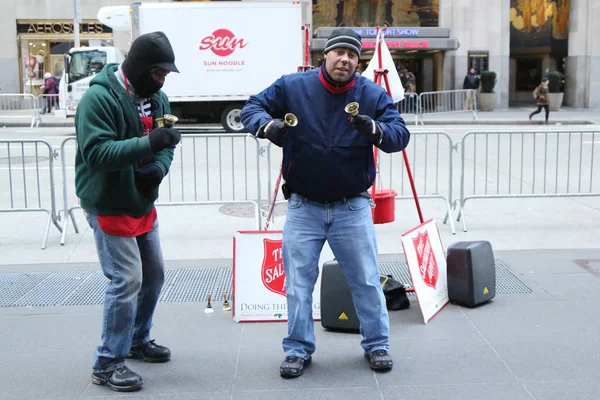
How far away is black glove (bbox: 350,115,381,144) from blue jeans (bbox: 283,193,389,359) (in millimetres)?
482

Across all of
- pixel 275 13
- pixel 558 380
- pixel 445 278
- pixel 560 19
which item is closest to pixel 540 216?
pixel 445 278

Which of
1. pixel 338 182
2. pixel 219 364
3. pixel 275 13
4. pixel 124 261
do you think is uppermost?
pixel 275 13

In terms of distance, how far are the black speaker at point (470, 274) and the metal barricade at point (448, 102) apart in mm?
20741

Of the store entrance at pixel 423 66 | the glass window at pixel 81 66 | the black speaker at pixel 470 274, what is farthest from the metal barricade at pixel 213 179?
the store entrance at pixel 423 66

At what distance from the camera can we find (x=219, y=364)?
4680 millimetres

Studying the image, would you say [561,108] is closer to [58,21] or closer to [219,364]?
[58,21]

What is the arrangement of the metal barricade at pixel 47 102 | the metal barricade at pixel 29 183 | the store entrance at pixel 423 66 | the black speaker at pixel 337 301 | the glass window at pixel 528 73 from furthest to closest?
the glass window at pixel 528 73
the store entrance at pixel 423 66
the metal barricade at pixel 47 102
the metal barricade at pixel 29 183
the black speaker at pixel 337 301

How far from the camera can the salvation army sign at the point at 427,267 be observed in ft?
17.7

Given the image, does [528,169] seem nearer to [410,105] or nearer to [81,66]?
[410,105]

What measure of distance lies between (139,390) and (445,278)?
103 inches

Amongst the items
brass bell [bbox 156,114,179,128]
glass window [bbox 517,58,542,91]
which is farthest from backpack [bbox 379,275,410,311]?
glass window [bbox 517,58,542,91]

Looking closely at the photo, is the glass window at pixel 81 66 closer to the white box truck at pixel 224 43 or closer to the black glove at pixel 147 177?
the white box truck at pixel 224 43

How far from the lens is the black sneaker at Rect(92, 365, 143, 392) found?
4223 millimetres

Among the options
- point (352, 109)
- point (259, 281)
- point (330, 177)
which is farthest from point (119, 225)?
point (259, 281)
